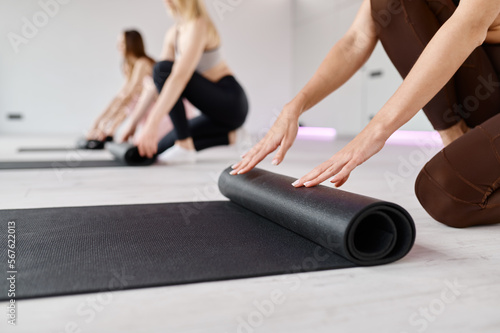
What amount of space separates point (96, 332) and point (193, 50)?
2.37 meters

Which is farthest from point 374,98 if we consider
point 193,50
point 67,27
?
point 67,27

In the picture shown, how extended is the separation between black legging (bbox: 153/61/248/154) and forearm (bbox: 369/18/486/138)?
2076 millimetres

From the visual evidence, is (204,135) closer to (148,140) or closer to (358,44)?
(148,140)

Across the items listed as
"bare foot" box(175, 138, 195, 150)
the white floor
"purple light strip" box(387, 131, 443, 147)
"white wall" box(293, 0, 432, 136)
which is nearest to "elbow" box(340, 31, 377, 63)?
the white floor

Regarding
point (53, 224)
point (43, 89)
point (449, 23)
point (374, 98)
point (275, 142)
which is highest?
point (449, 23)

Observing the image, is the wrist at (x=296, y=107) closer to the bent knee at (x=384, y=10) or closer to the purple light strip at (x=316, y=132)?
the bent knee at (x=384, y=10)

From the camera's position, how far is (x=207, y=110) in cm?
308

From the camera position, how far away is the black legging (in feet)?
9.66

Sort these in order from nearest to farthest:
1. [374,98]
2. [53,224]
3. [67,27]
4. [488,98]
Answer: [53,224]
[488,98]
[374,98]
[67,27]

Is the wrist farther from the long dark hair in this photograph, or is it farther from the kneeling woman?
the long dark hair

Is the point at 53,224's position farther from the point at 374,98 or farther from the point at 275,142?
the point at 374,98

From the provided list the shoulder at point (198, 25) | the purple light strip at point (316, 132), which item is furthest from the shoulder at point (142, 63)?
the purple light strip at point (316, 132)

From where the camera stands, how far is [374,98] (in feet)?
21.4

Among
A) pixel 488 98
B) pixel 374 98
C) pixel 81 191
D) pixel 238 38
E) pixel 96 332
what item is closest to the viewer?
pixel 96 332
